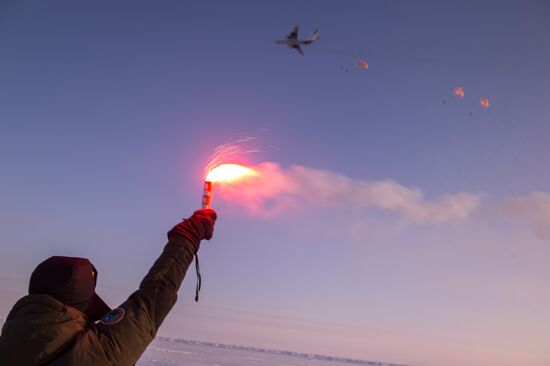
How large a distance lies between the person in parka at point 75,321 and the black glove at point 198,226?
386 mm

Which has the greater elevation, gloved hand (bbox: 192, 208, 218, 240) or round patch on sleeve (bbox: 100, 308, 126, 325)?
gloved hand (bbox: 192, 208, 218, 240)

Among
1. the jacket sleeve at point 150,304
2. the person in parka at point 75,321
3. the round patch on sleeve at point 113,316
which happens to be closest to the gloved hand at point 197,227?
the jacket sleeve at point 150,304

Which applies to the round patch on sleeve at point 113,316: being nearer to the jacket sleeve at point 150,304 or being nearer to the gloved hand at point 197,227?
the jacket sleeve at point 150,304

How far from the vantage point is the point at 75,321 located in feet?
9.01

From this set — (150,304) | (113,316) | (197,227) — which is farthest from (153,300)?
(197,227)

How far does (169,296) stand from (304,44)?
64.3ft

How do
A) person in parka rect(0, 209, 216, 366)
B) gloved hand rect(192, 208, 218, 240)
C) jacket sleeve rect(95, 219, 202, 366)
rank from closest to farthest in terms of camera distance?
person in parka rect(0, 209, 216, 366)
jacket sleeve rect(95, 219, 202, 366)
gloved hand rect(192, 208, 218, 240)

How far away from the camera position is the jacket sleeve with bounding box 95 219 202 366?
277 cm

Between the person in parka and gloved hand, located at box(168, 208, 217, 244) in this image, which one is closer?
the person in parka

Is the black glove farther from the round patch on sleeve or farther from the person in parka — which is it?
the round patch on sleeve

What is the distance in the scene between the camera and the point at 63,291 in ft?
Result: 8.95

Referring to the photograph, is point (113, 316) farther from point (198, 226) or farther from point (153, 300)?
point (198, 226)

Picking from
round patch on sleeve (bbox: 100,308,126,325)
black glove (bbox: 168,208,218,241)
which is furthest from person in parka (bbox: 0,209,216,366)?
black glove (bbox: 168,208,218,241)

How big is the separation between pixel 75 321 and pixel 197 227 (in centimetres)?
97
